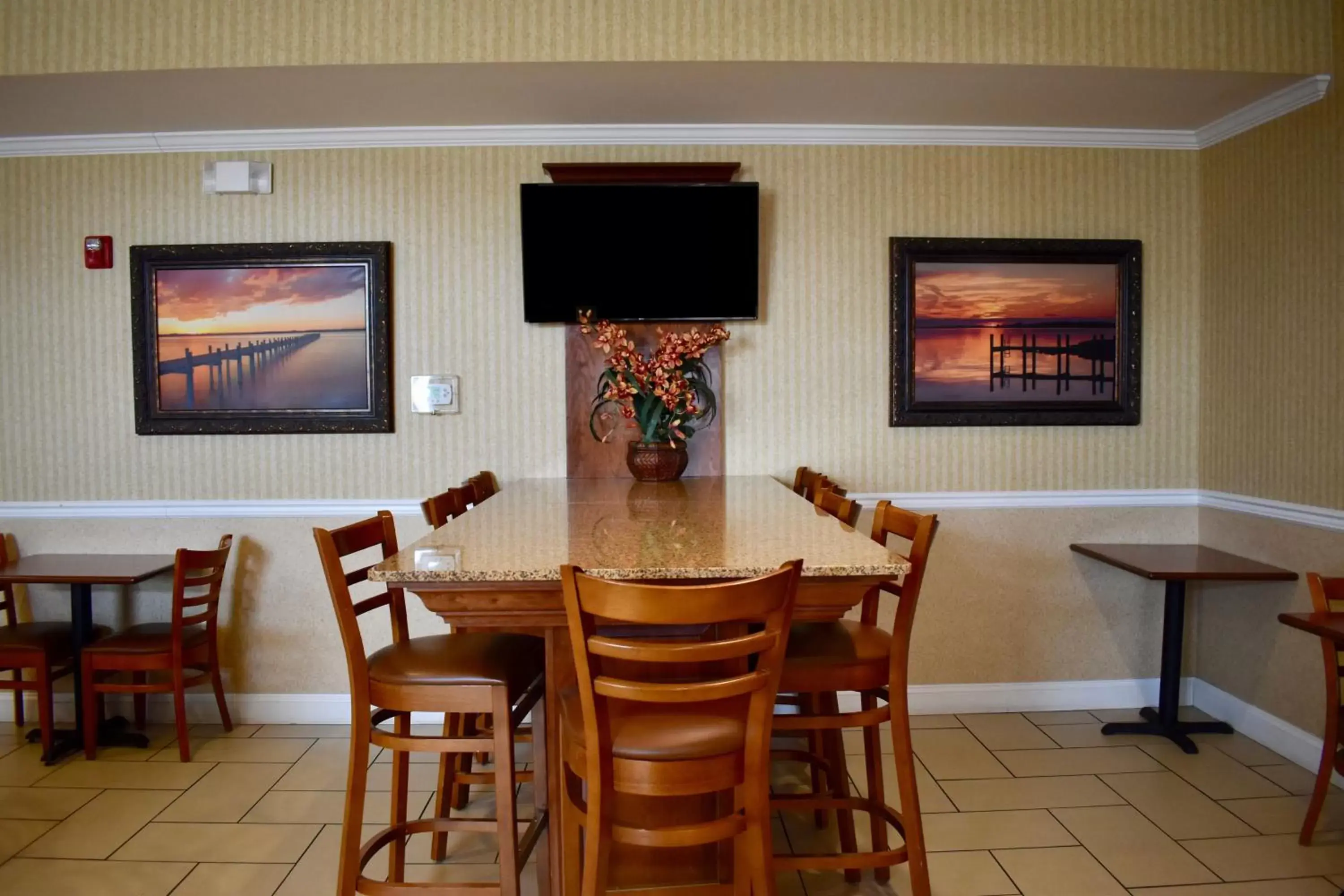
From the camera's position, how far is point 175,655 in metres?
3.31

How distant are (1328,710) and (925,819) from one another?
47.4 inches

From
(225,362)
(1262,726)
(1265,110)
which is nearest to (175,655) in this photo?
(225,362)

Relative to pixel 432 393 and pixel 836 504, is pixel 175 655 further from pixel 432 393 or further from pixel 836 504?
pixel 836 504

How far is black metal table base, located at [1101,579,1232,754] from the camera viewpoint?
3436 mm

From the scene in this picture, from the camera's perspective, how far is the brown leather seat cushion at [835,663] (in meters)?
2.10

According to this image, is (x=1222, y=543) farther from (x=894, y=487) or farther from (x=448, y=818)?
(x=448, y=818)

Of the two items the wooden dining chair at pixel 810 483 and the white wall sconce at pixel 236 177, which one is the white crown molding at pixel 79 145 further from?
the wooden dining chair at pixel 810 483

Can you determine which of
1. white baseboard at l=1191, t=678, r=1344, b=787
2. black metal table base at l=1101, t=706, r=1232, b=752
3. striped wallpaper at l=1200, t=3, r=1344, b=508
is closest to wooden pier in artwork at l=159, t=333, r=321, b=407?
black metal table base at l=1101, t=706, r=1232, b=752

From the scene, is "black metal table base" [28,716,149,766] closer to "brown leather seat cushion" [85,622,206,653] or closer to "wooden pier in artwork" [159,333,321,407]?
"brown leather seat cushion" [85,622,206,653]

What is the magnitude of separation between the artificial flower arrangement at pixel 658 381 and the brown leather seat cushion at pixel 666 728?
1.68 metres

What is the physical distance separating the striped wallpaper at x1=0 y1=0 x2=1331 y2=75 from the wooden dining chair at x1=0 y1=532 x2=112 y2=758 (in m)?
2.05

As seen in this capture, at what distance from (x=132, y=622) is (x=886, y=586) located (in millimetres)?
→ 3273

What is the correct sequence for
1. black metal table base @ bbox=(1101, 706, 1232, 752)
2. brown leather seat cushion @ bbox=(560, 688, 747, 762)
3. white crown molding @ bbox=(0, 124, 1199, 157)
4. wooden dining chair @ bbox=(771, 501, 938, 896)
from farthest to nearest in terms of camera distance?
1. white crown molding @ bbox=(0, 124, 1199, 157)
2. black metal table base @ bbox=(1101, 706, 1232, 752)
3. wooden dining chair @ bbox=(771, 501, 938, 896)
4. brown leather seat cushion @ bbox=(560, 688, 747, 762)

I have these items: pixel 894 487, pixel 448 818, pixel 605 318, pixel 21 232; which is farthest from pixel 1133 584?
pixel 21 232
